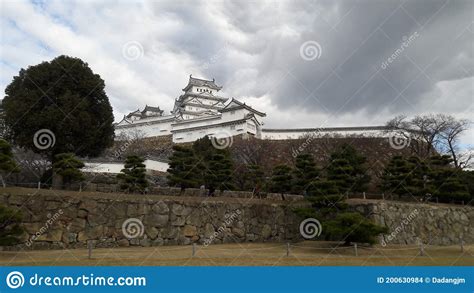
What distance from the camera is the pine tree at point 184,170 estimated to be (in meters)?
17.6

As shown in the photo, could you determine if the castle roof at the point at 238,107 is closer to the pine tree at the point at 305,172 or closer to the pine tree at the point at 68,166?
the pine tree at the point at 305,172

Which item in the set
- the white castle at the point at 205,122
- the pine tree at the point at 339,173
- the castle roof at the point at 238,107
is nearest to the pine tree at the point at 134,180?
the pine tree at the point at 339,173

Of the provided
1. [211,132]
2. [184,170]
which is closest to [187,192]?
[184,170]

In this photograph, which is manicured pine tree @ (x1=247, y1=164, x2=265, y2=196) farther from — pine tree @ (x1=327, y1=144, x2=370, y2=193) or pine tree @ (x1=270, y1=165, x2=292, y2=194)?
pine tree @ (x1=327, y1=144, x2=370, y2=193)

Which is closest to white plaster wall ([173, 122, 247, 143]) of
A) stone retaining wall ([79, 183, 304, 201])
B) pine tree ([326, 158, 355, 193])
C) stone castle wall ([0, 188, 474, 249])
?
stone retaining wall ([79, 183, 304, 201])

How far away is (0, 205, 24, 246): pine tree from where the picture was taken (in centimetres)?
965

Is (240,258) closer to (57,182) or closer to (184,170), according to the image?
(184,170)

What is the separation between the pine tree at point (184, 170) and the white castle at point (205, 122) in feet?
74.4

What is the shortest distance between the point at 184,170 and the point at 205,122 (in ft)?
92.3

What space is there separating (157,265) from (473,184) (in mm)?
20870

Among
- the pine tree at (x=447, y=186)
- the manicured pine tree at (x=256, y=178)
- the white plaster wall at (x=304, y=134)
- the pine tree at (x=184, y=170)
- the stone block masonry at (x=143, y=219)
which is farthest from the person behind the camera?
the white plaster wall at (x=304, y=134)

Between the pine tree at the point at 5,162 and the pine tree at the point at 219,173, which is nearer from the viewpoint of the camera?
the pine tree at the point at 5,162

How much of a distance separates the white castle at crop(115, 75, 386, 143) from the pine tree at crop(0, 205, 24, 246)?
32034 millimetres

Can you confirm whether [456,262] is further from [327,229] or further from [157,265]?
[157,265]
